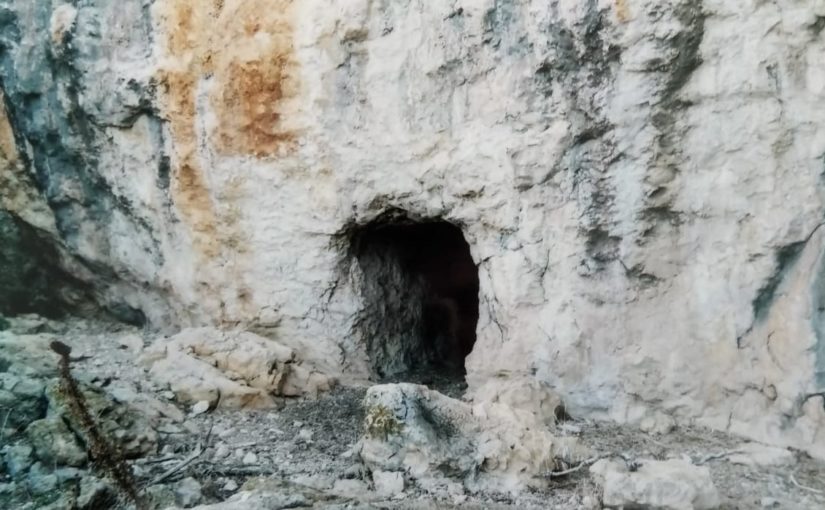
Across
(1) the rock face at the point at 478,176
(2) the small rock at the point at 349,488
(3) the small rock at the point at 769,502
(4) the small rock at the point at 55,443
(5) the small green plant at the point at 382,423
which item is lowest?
(2) the small rock at the point at 349,488

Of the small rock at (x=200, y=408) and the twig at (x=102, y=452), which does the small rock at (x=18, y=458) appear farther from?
the small rock at (x=200, y=408)

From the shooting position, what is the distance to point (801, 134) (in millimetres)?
3301

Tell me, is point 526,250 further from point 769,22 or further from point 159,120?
point 159,120

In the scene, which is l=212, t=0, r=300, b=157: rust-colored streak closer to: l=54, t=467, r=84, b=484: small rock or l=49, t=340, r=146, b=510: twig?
l=49, t=340, r=146, b=510: twig

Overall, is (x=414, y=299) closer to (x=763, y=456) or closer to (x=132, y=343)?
(x=132, y=343)

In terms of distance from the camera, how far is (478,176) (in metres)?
4.01

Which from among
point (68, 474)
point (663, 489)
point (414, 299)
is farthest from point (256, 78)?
point (663, 489)

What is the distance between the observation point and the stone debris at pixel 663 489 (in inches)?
104

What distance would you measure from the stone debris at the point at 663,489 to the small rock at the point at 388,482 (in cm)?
74

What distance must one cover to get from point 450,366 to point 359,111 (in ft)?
7.18

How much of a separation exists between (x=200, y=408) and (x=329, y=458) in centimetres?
78

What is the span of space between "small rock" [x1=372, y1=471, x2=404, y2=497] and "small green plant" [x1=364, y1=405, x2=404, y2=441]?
5.8 inches

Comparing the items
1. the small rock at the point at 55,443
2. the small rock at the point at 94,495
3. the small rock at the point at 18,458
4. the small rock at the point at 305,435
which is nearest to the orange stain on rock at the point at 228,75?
the small rock at the point at 305,435

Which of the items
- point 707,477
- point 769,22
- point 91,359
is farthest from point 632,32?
point 91,359
